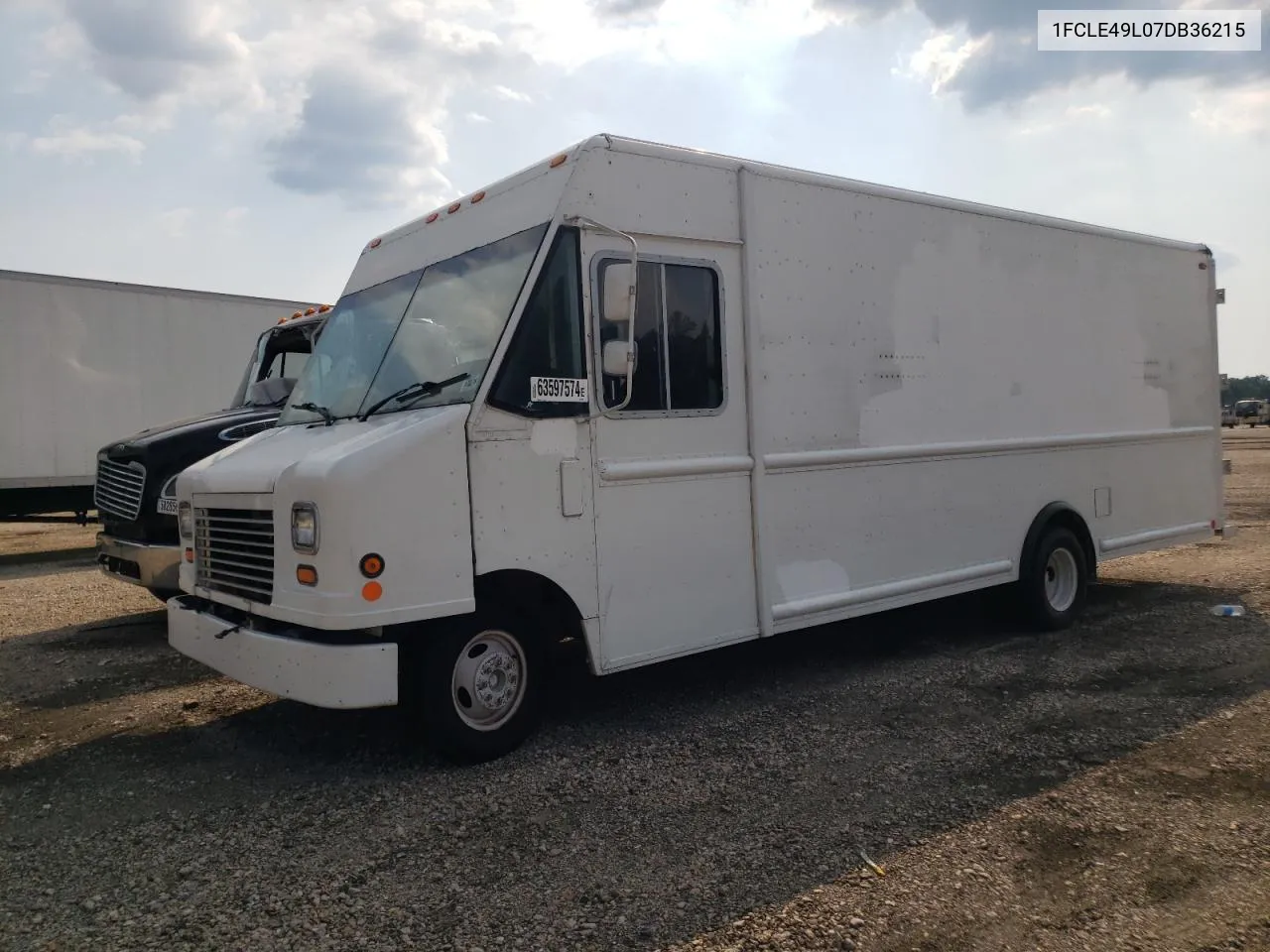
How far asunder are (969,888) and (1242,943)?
83cm

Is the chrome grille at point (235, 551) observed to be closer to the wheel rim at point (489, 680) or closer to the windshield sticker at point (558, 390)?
the wheel rim at point (489, 680)

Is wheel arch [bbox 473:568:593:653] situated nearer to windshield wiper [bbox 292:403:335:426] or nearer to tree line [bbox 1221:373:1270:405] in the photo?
windshield wiper [bbox 292:403:335:426]

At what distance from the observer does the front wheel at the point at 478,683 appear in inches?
173

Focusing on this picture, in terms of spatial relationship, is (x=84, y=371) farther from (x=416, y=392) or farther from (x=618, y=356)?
(x=618, y=356)

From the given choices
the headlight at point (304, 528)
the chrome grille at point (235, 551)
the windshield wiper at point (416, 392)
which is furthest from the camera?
the windshield wiper at point (416, 392)

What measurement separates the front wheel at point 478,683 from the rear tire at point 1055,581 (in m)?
4.20

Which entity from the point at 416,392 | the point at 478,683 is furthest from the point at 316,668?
the point at 416,392

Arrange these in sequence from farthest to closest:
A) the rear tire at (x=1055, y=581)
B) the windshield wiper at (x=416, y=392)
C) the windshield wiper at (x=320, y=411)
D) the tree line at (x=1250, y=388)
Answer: the tree line at (x=1250, y=388) < the rear tire at (x=1055, y=581) < the windshield wiper at (x=320, y=411) < the windshield wiper at (x=416, y=392)

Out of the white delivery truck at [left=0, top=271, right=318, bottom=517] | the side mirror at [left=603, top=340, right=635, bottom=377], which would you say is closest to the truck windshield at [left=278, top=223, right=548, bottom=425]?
the side mirror at [left=603, top=340, right=635, bottom=377]

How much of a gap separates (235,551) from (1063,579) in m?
6.18

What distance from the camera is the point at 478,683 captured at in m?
4.58

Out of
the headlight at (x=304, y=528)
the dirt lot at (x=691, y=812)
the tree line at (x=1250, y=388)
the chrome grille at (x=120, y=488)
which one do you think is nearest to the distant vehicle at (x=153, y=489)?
the chrome grille at (x=120, y=488)

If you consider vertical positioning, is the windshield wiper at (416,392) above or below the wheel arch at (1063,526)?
above

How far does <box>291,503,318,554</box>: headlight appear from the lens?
414cm
